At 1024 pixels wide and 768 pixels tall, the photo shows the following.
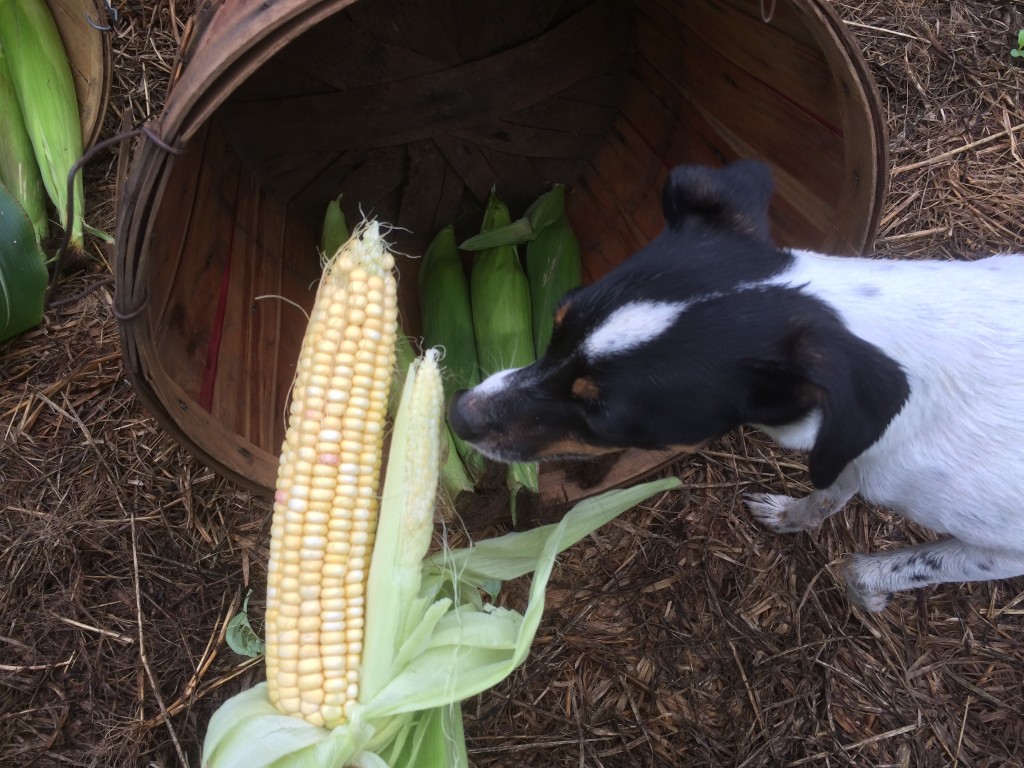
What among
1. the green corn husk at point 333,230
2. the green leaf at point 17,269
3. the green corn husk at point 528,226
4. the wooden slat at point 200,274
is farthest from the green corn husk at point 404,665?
the green leaf at point 17,269

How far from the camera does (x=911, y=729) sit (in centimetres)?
280

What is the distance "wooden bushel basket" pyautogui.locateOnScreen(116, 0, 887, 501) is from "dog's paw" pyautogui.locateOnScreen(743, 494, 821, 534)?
32.7 inches

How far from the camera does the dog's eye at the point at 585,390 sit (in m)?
1.70

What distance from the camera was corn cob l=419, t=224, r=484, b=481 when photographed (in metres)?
2.77

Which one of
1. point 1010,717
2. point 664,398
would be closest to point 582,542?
point 664,398

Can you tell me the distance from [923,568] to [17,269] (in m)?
3.38

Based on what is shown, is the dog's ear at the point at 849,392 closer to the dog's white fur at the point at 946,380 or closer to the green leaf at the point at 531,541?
the dog's white fur at the point at 946,380

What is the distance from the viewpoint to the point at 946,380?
1.73 m

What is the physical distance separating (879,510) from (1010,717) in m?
0.95

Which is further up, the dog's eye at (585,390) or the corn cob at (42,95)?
the corn cob at (42,95)

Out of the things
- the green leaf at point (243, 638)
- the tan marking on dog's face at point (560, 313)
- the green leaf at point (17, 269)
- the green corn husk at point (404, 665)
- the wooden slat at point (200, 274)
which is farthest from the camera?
the green leaf at point (17, 269)

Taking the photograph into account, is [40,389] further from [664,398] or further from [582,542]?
[664,398]

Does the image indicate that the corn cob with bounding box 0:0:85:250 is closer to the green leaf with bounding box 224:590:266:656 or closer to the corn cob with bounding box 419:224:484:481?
the corn cob with bounding box 419:224:484:481

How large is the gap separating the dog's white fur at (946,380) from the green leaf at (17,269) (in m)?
2.64
